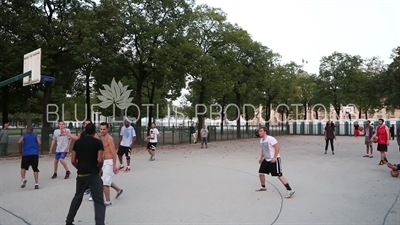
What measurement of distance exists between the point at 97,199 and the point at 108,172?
1.90 meters

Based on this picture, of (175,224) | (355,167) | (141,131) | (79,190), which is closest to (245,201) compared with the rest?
(175,224)

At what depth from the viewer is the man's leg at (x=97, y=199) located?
18.8ft

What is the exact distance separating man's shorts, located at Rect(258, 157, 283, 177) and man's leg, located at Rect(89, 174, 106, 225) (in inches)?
168

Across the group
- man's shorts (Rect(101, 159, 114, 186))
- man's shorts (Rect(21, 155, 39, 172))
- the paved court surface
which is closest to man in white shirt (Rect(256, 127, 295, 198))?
the paved court surface

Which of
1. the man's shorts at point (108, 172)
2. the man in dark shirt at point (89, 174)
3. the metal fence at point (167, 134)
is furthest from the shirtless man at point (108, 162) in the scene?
the metal fence at point (167, 134)

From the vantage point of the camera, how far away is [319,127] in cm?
5050

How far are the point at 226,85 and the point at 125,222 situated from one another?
2657cm

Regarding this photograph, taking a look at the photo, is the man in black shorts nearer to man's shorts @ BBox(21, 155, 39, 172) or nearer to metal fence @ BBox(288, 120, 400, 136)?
man's shorts @ BBox(21, 155, 39, 172)

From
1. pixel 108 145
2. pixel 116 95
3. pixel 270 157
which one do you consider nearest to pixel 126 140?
pixel 108 145

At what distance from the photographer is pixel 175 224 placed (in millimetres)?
6199

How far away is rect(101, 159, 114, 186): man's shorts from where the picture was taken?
7625 millimetres

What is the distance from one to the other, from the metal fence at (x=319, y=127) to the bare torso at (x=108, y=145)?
43032 mm

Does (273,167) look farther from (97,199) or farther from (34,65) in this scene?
(34,65)

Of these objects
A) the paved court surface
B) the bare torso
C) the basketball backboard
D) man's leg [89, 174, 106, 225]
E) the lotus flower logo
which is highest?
the lotus flower logo
